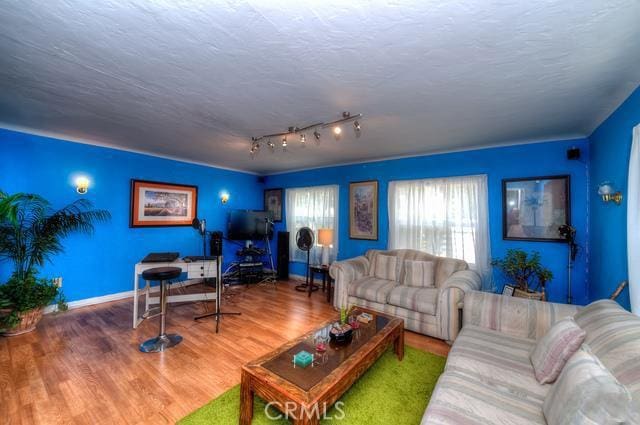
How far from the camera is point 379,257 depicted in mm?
3963

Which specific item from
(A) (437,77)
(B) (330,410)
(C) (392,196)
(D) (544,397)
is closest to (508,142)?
(C) (392,196)

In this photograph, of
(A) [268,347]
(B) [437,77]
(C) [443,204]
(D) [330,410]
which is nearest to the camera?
(D) [330,410]

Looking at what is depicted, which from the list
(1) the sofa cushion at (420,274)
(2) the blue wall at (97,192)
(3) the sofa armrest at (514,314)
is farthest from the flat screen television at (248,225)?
(3) the sofa armrest at (514,314)

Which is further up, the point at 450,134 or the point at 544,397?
the point at 450,134

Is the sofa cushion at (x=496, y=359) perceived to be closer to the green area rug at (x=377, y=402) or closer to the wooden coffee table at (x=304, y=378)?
the green area rug at (x=377, y=402)

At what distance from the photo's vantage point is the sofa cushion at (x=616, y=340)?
1130 millimetres

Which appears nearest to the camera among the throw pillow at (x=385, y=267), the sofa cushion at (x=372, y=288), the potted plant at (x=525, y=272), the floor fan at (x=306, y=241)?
the potted plant at (x=525, y=272)

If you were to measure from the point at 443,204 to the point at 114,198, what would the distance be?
17.3 ft

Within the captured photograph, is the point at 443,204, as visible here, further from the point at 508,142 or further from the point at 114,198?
the point at 114,198

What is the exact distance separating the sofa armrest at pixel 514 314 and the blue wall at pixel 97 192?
15.8ft

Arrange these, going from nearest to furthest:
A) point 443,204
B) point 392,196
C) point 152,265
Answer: point 152,265
point 443,204
point 392,196

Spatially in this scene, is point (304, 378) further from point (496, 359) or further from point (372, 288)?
point (372, 288)

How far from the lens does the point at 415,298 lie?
3.07 m

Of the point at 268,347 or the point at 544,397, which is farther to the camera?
the point at 268,347
